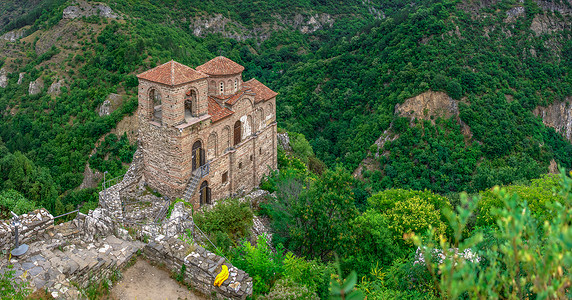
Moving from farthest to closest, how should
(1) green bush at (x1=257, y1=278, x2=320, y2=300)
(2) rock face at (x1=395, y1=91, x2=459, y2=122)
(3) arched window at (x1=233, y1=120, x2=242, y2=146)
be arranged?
(2) rock face at (x1=395, y1=91, x2=459, y2=122) < (3) arched window at (x1=233, y1=120, x2=242, y2=146) < (1) green bush at (x1=257, y1=278, x2=320, y2=300)

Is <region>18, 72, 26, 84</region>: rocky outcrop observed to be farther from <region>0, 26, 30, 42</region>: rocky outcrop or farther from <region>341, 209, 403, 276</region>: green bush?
<region>341, 209, 403, 276</region>: green bush

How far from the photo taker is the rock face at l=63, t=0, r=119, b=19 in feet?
204

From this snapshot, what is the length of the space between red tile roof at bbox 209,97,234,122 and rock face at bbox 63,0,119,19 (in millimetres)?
46569

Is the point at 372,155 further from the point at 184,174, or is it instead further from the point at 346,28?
the point at 346,28

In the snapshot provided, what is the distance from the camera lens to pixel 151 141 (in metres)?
23.1

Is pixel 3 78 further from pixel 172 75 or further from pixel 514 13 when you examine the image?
pixel 514 13

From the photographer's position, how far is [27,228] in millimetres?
13312

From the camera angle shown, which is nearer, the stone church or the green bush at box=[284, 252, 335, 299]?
the green bush at box=[284, 252, 335, 299]

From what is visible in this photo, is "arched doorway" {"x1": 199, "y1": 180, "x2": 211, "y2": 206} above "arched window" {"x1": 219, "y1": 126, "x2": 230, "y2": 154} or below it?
below

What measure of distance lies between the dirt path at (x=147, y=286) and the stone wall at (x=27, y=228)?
371 centimetres

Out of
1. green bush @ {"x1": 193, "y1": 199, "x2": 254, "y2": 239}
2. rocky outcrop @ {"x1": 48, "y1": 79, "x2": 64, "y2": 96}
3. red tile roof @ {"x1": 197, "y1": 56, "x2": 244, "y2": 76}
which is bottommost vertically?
rocky outcrop @ {"x1": 48, "y1": 79, "x2": 64, "y2": 96}

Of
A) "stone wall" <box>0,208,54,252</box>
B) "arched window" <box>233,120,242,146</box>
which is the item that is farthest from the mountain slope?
"stone wall" <box>0,208,54,252</box>

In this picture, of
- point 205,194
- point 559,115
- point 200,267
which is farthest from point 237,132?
point 559,115

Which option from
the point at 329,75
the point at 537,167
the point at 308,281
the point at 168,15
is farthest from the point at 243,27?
the point at 308,281
